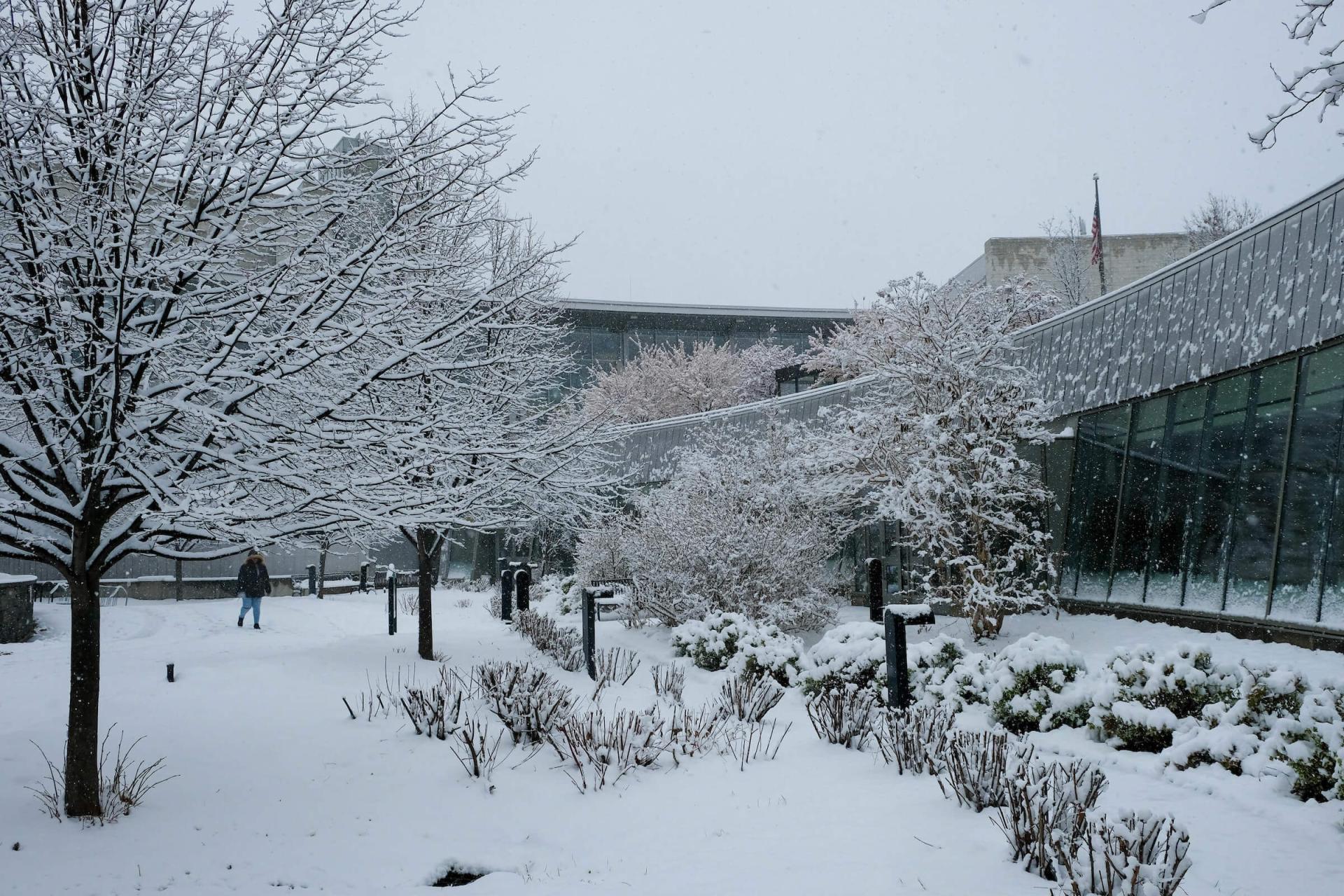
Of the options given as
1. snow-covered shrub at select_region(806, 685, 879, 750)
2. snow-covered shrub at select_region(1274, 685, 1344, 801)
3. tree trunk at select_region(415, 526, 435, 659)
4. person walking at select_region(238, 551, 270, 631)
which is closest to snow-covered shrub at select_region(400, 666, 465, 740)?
snow-covered shrub at select_region(806, 685, 879, 750)

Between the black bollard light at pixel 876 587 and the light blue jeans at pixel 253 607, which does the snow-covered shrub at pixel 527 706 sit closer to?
the black bollard light at pixel 876 587

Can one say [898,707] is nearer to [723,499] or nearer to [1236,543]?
[1236,543]

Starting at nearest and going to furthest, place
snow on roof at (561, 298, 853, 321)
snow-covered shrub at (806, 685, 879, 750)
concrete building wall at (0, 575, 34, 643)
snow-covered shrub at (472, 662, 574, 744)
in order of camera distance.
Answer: snow-covered shrub at (472, 662, 574, 744) → snow-covered shrub at (806, 685, 879, 750) → concrete building wall at (0, 575, 34, 643) → snow on roof at (561, 298, 853, 321)

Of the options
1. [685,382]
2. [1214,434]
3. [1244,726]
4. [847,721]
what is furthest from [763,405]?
[685,382]

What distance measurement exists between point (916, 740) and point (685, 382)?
37.1 meters

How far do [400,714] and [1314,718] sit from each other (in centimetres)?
769

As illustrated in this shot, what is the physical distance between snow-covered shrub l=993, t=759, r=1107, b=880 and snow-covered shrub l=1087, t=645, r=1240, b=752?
2.44 metres

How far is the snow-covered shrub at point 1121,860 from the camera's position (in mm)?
4012

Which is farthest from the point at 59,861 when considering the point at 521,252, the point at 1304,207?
the point at 1304,207

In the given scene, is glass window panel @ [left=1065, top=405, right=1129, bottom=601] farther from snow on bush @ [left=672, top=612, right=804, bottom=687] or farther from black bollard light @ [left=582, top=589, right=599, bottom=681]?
black bollard light @ [left=582, top=589, right=599, bottom=681]

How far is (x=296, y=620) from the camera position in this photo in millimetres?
19047

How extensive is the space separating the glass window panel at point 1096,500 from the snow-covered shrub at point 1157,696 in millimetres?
7500

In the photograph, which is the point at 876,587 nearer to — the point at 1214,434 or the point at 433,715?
Result: the point at 1214,434

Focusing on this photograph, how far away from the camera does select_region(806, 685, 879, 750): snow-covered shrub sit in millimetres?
7785
